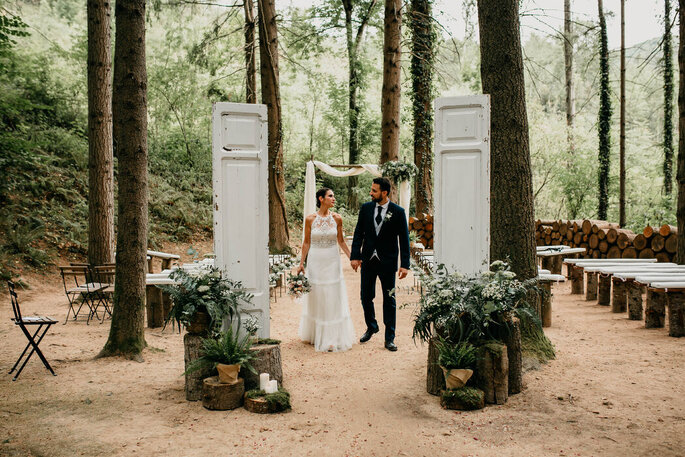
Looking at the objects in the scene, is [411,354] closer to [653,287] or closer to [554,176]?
[653,287]

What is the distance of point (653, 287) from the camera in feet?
22.6

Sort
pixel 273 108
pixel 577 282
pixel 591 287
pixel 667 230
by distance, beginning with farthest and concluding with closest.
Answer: pixel 273 108
pixel 577 282
pixel 667 230
pixel 591 287

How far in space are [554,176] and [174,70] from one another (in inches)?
680

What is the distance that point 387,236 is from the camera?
6414 millimetres

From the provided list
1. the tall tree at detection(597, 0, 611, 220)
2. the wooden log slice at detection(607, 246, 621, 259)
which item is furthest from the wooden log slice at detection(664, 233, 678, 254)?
the tall tree at detection(597, 0, 611, 220)

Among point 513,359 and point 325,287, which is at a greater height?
point 325,287

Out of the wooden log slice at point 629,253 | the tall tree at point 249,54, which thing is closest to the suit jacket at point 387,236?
the wooden log slice at point 629,253

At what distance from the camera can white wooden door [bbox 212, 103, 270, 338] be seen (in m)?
4.86

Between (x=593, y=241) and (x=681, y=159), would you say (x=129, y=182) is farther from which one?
(x=593, y=241)

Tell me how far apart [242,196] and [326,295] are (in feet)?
7.11

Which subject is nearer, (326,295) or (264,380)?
(264,380)

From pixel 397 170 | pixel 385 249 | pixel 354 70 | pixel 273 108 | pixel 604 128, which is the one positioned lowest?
pixel 385 249

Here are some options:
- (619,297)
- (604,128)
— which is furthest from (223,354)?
(604,128)

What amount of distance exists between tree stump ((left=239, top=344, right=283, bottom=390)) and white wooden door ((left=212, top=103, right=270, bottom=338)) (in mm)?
454
